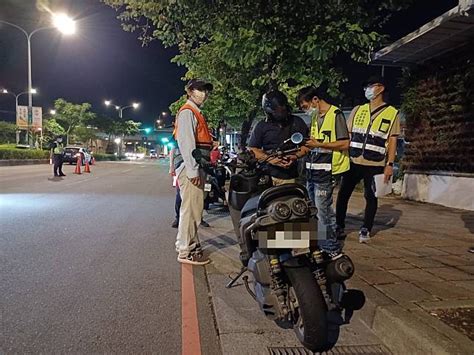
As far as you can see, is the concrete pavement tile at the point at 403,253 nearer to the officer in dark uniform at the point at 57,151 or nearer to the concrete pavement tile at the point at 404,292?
the concrete pavement tile at the point at 404,292

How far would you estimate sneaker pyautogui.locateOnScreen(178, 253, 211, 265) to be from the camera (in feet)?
15.4

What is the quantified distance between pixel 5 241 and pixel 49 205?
3.48m

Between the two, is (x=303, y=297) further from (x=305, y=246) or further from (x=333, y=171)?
(x=333, y=171)

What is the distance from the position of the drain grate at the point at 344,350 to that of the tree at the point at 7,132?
49.6 m

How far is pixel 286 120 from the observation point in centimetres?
396

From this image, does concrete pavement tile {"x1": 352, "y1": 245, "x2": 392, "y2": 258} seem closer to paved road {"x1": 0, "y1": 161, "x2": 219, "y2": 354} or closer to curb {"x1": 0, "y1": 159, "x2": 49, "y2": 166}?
paved road {"x1": 0, "y1": 161, "x2": 219, "y2": 354}

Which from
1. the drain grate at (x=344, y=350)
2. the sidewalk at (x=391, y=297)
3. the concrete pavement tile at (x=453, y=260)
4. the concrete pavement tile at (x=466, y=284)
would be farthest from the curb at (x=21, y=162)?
the concrete pavement tile at (x=466, y=284)

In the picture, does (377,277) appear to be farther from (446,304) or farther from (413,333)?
(413,333)

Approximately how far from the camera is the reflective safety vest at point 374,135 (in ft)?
15.7

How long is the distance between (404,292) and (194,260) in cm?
A: 237

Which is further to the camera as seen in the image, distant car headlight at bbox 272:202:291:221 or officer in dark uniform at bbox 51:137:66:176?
officer in dark uniform at bbox 51:137:66:176

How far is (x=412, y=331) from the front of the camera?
8.64 ft

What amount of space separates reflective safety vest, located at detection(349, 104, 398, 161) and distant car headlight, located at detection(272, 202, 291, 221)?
2.39 m

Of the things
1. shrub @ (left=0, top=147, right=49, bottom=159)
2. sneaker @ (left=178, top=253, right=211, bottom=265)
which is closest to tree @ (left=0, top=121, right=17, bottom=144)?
shrub @ (left=0, top=147, right=49, bottom=159)
